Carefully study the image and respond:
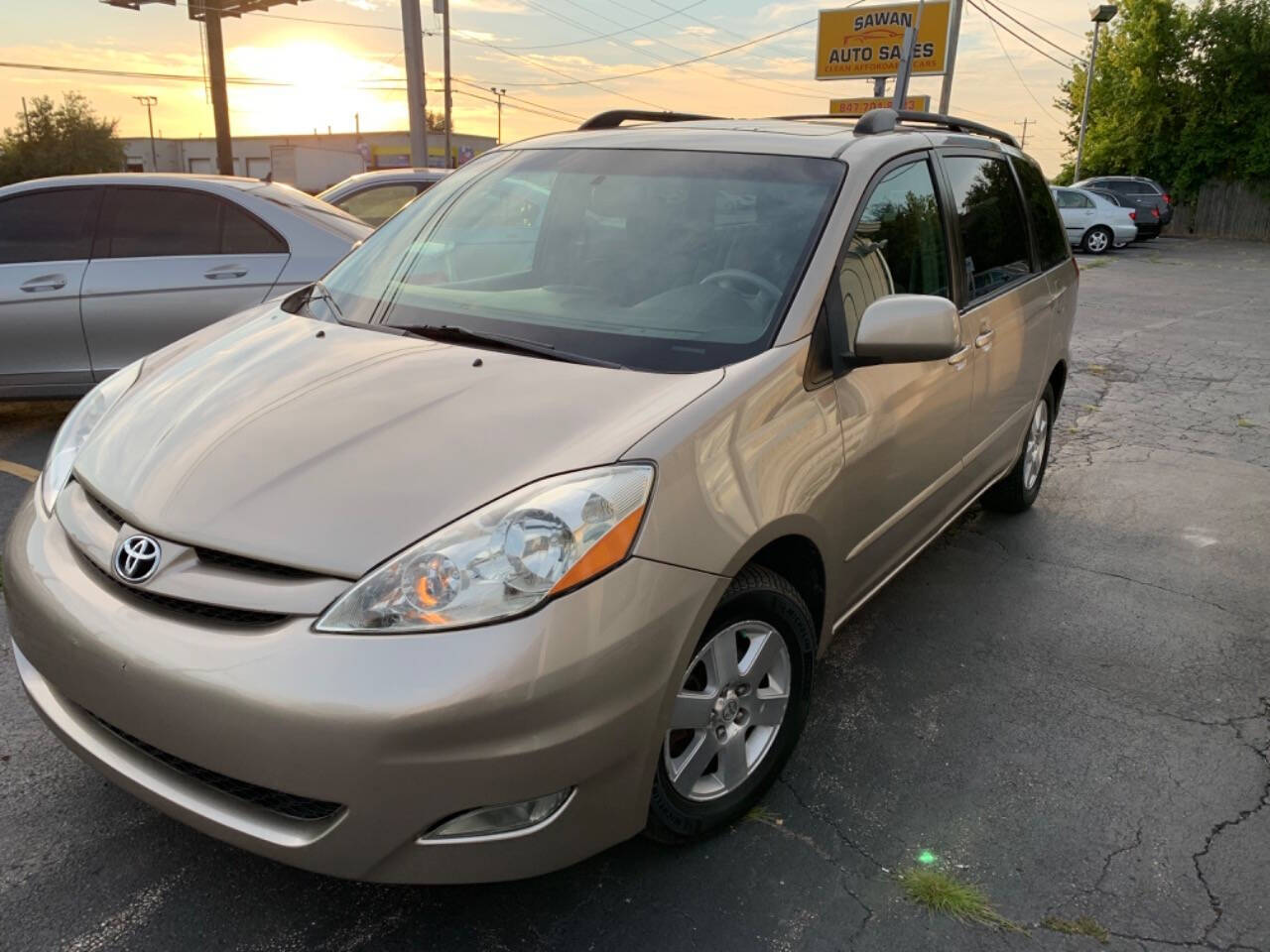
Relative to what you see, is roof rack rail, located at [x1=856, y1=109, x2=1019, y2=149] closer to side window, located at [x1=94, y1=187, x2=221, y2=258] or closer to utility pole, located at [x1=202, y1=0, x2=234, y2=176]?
side window, located at [x1=94, y1=187, x2=221, y2=258]

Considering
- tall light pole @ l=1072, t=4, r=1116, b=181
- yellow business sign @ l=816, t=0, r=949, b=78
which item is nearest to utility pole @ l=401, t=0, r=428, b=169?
yellow business sign @ l=816, t=0, r=949, b=78

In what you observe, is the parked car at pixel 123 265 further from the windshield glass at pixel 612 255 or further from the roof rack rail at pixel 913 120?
the roof rack rail at pixel 913 120

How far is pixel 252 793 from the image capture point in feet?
6.42

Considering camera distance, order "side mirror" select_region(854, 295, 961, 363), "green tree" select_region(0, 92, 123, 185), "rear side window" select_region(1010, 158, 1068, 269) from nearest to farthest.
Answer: "side mirror" select_region(854, 295, 961, 363), "rear side window" select_region(1010, 158, 1068, 269), "green tree" select_region(0, 92, 123, 185)

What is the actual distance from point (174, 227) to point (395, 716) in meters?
5.02

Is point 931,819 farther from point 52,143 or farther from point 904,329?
point 52,143

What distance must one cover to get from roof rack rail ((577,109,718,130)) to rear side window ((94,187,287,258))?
2793 mm

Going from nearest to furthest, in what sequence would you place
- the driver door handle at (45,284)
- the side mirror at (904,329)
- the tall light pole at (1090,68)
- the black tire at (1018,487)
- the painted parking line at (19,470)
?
the side mirror at (904,329) < the black tire at (1018,487) < the painted parking line at (19,470) < the driver door handle at (45,284) < the tall light pole at (1090,68)

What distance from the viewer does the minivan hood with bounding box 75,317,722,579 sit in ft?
6.52

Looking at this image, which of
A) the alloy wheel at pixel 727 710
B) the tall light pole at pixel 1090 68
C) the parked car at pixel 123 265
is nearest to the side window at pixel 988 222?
the alloy wheel at pixel 727 710

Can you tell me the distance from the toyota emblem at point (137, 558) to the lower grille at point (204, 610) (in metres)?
0.02

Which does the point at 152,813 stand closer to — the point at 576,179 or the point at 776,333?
the point at 776,333

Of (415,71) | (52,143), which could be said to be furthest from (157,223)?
(52,143)

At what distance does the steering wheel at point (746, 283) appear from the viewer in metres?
2.73
